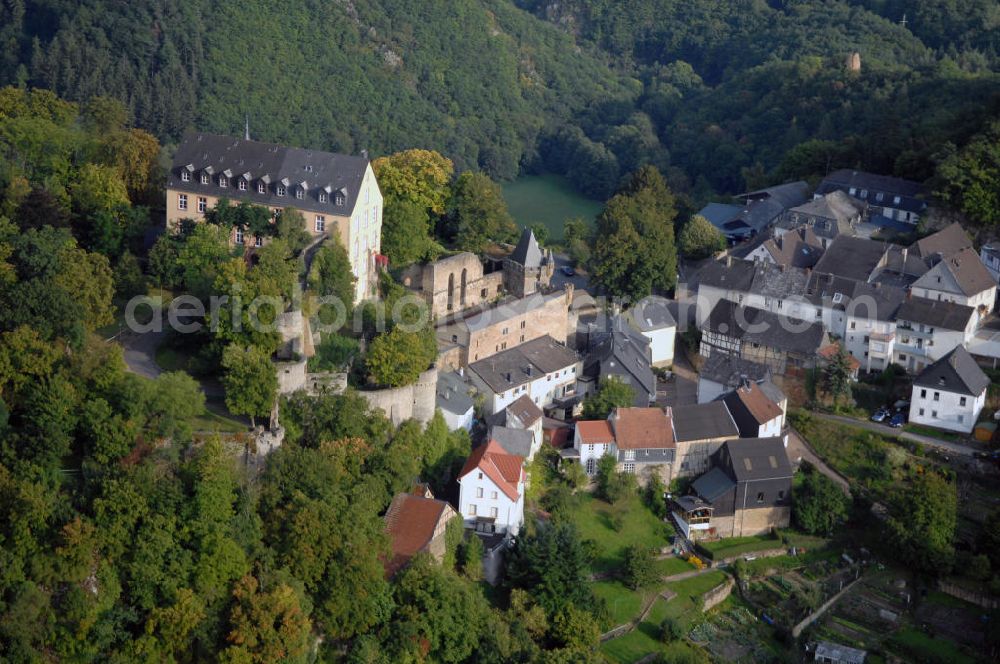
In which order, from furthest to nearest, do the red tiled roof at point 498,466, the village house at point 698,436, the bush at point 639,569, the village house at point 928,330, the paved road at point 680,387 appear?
the village house at point 928,330
the paved road at point 680,387
the village house at point 698,436
the bush at point 639,569
the red tiled roof at point 498,466

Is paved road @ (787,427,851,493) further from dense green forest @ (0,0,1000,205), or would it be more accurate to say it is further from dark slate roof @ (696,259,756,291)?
dense green forest @ (0,0,1000,205)

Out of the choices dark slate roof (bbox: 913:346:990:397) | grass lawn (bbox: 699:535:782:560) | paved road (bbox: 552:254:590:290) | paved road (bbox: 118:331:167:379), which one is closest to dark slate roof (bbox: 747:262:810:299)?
dark slate roof (bbox: 913:346:990:397)

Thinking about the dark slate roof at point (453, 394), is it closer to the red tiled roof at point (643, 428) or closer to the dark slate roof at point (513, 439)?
the dark slate roof at point (513, 439)

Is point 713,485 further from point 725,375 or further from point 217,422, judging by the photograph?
point 217,422

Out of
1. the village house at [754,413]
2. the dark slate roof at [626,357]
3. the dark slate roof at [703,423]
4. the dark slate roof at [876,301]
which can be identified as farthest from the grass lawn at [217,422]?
the dark slate roof at [876,301]

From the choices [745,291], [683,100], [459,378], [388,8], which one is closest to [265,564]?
[459,378]

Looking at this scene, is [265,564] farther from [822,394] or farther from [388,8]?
[388,8]

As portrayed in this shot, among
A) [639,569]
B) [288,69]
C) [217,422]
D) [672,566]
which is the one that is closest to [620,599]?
[639,569]
